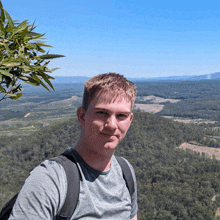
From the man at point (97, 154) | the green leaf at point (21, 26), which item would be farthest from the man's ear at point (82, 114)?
the green leaf at point (21, 26)

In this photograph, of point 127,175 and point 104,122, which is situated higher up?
point 104,122

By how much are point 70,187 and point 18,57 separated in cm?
104

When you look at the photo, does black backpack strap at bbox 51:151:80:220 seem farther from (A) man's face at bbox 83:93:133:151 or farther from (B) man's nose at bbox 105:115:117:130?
(B) man's nose at bbox 105:115:117:130

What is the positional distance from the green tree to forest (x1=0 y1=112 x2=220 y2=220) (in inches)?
1561

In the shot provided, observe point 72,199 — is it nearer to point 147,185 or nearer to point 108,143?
point 108,143

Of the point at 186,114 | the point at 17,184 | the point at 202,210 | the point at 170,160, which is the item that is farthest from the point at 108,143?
the point at 186,114

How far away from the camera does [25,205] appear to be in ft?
5.32

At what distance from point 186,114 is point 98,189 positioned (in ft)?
605

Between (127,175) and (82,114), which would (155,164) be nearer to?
(127,175)

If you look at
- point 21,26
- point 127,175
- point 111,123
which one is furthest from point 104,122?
point 21,26

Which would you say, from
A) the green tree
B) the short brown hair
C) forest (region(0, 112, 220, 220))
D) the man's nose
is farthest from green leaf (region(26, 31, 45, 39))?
forest (region(0, 112, 220, 220))

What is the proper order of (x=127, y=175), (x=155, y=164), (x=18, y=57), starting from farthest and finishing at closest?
(x=155, y=164) → (x=127, y=175) → (x=18, y=57)

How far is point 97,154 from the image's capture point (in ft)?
6.97

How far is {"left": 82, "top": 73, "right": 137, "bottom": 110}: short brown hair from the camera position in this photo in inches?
79.5
